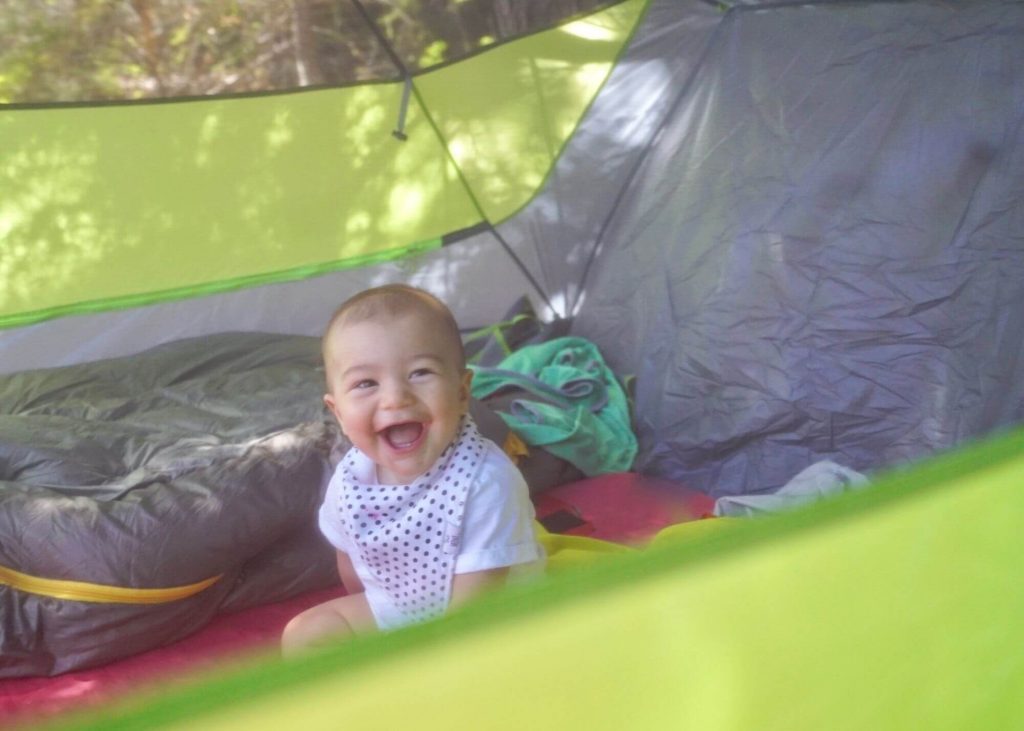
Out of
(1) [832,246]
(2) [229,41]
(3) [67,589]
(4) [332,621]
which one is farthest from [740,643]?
(2) [229,41]

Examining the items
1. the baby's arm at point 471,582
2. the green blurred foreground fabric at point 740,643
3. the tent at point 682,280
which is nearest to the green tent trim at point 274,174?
the tent at point 682,280

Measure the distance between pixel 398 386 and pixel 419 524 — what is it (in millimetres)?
148

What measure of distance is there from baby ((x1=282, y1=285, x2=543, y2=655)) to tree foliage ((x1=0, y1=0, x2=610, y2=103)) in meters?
0.97

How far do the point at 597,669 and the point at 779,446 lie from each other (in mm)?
1179

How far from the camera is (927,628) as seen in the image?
603 millimetres

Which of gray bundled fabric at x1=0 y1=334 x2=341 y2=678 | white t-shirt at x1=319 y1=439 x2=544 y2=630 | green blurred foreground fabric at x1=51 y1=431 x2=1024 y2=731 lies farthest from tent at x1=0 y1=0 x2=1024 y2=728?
white t-shirt at x1=319 y1=439 x2=544 y2=630

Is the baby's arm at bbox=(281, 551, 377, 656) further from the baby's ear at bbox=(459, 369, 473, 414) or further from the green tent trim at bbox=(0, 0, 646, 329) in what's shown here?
the green tent trim at bbox=(0, 0, 646, 329)

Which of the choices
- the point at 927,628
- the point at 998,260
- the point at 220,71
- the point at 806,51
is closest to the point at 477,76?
the point at 220,71

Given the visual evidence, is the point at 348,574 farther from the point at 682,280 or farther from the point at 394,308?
the point at 682,280

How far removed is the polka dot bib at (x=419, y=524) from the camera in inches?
41.6

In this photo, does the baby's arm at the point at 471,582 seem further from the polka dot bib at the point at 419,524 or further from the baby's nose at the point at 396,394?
the baby's nose at the point at 396,394

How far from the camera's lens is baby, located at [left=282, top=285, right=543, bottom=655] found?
1026mm

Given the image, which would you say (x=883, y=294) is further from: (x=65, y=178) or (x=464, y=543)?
(x=65, y=178)

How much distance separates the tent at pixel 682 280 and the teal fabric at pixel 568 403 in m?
0.05
